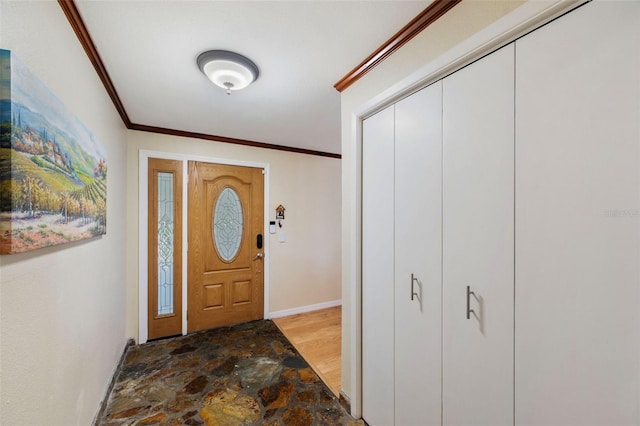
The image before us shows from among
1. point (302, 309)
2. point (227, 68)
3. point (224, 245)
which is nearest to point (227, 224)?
point (224, 245)

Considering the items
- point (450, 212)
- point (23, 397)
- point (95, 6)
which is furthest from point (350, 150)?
point (23, 397)

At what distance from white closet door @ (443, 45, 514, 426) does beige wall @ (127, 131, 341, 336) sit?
8.39ft

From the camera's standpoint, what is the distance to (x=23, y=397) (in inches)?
34.0

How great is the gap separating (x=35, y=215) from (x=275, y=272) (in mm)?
2709

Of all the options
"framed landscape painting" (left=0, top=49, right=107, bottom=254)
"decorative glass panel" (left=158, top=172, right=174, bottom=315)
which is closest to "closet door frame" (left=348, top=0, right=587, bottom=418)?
"framed landscape painting" (left=0, top=49, right=107, bottom=254)

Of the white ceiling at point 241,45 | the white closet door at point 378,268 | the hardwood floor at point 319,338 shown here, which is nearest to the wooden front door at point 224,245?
the hardwood floor at point 319,338

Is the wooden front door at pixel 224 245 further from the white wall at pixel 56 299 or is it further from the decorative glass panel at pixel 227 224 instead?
the white wall at pixel 56 299

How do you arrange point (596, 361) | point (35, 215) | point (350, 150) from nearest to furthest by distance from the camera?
point (596, 361)
point (35, 215)
point (350, 150)

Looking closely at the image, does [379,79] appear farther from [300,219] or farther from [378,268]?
[300,219]

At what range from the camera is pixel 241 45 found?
4.77ft

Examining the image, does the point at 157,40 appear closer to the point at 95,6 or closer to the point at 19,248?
the point at 95,6

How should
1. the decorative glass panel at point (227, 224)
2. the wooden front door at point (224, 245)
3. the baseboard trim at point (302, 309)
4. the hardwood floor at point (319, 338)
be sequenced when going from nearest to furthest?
the hardwood floor at point (319, 338) → the wooden front door at point (224, 245) → the decorative glass panel at point (227, 224) → the baseboard trim at point (302, 309)

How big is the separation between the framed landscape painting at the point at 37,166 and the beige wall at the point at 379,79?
1506 millimetres

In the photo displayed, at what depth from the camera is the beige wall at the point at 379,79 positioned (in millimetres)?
1069
